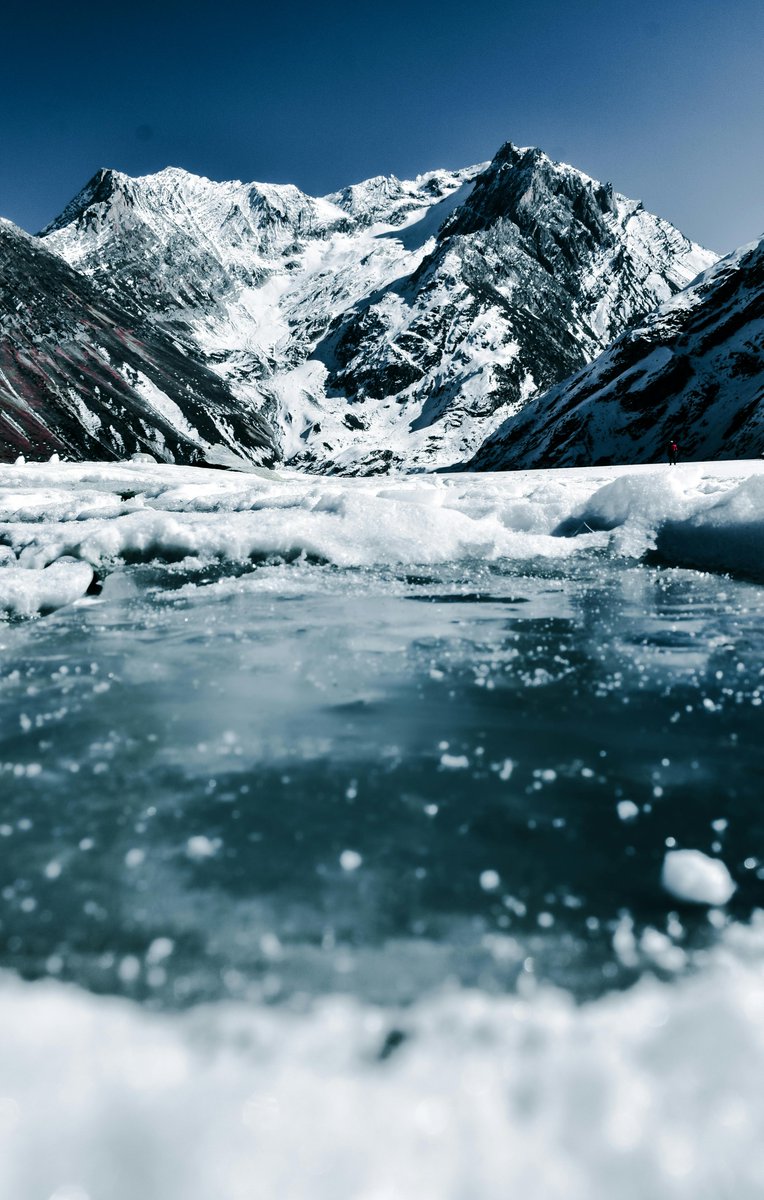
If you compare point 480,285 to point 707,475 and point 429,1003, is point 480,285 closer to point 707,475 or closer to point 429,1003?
point 707,475

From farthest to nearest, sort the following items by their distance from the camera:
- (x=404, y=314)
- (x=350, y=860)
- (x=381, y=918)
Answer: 1. (x=404, y=314)
2. (x=350, y=860)
3. (x=381, y=918)

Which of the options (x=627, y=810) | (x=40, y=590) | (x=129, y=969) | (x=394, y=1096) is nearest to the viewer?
(x=394, y=1096)

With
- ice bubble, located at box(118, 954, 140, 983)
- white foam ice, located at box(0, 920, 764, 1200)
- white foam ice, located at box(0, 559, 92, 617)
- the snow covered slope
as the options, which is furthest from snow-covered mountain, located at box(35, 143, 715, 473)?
white foam ice, located at box(0, 920, 764, 1200)

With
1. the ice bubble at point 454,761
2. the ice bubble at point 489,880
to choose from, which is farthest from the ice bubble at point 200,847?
the ice bubble at point 454,761

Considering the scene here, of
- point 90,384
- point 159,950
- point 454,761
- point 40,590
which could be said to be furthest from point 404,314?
point 159,950

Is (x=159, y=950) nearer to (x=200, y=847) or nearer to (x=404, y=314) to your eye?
(x=200, y=847)

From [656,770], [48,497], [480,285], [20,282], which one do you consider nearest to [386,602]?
[656,770]
